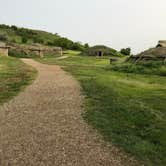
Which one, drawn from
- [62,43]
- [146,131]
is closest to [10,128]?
[146,131]

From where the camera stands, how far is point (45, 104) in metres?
10.9

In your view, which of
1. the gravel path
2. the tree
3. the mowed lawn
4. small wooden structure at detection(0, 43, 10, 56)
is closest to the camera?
the gravel path

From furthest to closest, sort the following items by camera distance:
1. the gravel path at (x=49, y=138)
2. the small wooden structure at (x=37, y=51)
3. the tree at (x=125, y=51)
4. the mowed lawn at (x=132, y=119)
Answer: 1. the tree at (x=125, y=51)
2. the small wooden structure at (x=37, y=51)
3. the mowed lawn at (x=132, y=119)
4. the gravel path at (x=49, y=138)

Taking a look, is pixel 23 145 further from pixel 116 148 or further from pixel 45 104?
pixel 45 104

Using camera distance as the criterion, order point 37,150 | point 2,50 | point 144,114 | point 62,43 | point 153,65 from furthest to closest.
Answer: point 62,43
point 2,50
point 153,65
point 144,114
point 37,150

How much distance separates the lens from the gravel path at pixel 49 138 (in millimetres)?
5770

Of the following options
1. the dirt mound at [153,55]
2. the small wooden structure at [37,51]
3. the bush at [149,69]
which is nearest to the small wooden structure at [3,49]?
the small wooden structure at [37,51]

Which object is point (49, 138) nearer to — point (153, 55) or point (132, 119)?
point (132, 119)

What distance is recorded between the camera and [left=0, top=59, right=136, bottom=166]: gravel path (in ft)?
18.9

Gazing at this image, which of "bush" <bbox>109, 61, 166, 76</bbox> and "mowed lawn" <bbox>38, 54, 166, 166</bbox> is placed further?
"bush" <bbox>109, 61, 166, 76</bbox>

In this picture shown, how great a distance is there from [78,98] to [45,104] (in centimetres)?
163

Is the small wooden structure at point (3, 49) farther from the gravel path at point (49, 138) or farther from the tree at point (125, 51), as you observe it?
the gravel path at point (49, 138)

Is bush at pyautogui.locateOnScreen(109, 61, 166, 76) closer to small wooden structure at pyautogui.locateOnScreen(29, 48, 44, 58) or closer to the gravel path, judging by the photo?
the gravel path

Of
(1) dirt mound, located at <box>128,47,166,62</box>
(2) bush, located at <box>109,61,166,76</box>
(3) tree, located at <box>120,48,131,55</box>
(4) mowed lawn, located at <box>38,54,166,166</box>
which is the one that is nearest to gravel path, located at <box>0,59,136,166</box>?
(4) mowed lawn, located at <box>38,54,166,166</box>
